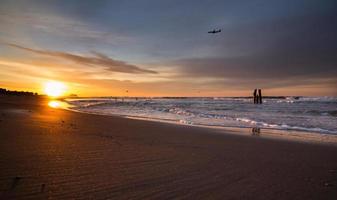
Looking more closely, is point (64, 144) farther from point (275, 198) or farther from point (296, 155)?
point (296, 155)

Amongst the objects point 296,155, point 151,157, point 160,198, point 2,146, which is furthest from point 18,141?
point 296,155

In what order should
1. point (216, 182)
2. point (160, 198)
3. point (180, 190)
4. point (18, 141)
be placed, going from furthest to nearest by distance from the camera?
point (18, 141) → point (216, 182) → point (180, 190) → point (160, 198)

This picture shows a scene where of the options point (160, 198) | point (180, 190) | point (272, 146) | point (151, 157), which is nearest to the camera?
point (160, 198)

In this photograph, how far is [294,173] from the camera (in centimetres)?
449

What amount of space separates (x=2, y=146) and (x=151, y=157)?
284 cm

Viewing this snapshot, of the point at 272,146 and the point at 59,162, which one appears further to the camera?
the point at 272,146

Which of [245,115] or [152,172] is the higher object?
[245,115]

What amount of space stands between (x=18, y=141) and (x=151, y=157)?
2.99m

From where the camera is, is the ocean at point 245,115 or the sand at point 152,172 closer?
the sand at point 152,172

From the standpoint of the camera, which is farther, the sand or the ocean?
the ocean

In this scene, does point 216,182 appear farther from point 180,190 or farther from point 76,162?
point 76,162

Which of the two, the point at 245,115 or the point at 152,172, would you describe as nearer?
the point at 152,172

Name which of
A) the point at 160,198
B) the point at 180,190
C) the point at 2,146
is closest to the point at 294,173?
the point at 180,190

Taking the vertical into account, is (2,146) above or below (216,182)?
above
